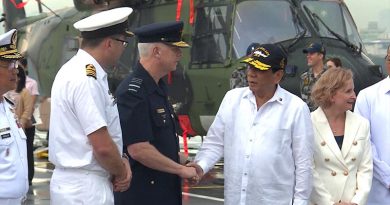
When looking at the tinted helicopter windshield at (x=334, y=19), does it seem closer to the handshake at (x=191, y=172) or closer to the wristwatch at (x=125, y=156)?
the handshake at (x=191, y=172)

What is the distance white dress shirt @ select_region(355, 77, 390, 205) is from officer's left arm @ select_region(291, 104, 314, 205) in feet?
2.15

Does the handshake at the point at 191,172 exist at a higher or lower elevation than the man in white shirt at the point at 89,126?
lower

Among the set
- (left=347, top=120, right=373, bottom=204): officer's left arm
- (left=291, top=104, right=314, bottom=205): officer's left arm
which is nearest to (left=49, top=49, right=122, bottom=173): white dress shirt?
(left=291, top=104, right=314, bottom=205): officer's left arm

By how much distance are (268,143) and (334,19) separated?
7.52 meters

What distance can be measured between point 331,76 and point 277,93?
0.42 meters

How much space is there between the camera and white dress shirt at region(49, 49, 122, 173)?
13.9 ft

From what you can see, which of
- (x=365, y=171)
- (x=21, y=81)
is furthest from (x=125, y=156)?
(x=21, y=81)

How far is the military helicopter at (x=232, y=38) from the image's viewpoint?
1086 centimetres

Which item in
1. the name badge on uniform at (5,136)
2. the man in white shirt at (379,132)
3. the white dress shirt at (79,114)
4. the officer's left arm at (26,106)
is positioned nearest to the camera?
the white dress shirt at (79,114)

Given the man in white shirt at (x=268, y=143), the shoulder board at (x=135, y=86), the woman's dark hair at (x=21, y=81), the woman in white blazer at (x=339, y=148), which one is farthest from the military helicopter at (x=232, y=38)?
the shoulder board at (x=135, y=86)

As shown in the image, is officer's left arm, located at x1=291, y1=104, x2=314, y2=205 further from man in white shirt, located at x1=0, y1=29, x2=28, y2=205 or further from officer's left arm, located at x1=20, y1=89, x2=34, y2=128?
officer's left arm, located at x1=20, y1=89, x2=34, y2=128

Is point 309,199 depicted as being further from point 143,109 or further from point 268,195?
point 143,109

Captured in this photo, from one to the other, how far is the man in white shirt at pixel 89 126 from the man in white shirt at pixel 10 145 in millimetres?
204

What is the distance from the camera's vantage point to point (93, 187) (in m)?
4.34
